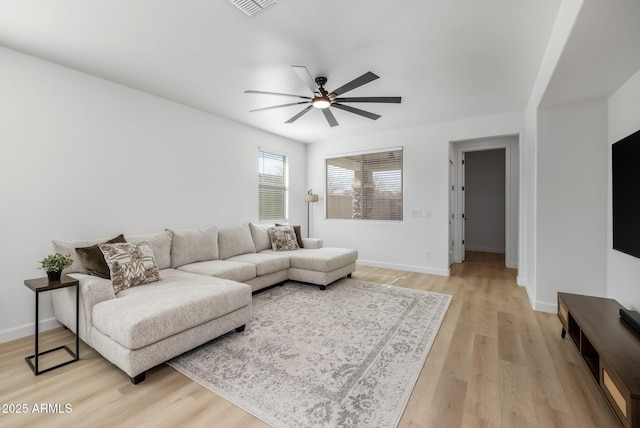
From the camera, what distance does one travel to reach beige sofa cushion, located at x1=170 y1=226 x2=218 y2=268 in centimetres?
351

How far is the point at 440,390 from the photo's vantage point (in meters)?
1.85

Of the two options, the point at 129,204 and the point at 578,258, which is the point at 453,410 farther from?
the point at 129,204

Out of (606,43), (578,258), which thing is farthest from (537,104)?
(578,258)

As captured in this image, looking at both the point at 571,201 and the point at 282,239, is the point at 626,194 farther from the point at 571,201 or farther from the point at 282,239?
the point at 282,239

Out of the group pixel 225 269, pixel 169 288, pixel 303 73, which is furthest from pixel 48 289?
pixel 303 73

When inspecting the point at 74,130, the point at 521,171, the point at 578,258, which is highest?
the point at 74,130

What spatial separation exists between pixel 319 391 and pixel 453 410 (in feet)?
2.68

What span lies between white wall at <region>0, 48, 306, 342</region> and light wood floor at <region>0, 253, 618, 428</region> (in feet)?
3.11

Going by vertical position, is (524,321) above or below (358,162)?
below

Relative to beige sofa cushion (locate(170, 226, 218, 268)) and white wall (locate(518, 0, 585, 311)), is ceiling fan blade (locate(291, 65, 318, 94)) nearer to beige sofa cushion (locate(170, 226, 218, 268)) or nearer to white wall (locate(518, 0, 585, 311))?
white wall (locate(518, 0, 585, 311))

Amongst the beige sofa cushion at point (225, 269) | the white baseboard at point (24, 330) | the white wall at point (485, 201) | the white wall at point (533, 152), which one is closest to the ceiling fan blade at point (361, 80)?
the white wall at point (533, 152)

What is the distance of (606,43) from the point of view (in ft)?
6.30

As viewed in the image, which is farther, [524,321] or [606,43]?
[524,321]

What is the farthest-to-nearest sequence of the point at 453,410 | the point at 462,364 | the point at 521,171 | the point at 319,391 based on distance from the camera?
the point at 521,171
the point at 462,364
the point at 319,391
the point at 453,410
